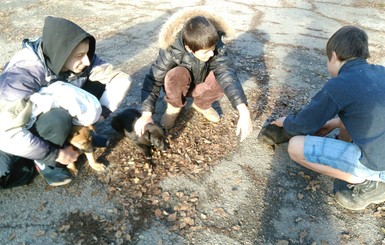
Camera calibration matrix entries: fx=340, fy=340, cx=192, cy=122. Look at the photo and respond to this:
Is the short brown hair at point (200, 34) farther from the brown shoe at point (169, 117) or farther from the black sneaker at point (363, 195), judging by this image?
the black sneaker at point (363, 195)

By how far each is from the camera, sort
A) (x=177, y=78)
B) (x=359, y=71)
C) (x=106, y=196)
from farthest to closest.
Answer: (x=177, y=78) → (x=106, y=196) → (x=359, y=71)

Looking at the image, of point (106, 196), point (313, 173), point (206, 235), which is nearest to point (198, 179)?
point (206, 235)

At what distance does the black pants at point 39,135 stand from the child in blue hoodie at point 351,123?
5.38ft

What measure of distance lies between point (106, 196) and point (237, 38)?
133 inches

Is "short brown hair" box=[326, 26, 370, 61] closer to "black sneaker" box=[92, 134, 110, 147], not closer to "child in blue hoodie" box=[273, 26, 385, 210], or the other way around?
"child in blue hoodie" box=[273, 26, 385, 210]

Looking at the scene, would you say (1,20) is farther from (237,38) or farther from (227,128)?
(227,128)

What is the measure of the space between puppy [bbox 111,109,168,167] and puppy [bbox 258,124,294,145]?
0.86m

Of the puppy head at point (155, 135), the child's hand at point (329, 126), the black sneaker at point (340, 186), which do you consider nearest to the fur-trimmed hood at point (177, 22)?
the puppy head at point (155, 135)

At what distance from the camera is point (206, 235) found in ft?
7.20

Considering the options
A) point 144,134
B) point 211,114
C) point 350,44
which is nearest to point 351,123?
point 350,44

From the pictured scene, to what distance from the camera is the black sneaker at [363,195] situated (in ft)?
7.72

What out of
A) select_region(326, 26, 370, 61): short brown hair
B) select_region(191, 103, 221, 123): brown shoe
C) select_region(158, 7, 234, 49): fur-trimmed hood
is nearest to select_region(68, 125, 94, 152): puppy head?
select_region(158, 7, 234, 49): fur-trimmed hood

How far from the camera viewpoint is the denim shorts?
2.32m

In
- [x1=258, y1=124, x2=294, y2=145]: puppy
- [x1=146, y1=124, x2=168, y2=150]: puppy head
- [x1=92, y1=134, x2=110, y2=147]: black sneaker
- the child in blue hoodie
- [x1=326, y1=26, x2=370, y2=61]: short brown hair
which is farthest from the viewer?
[x1=258, y1=124, x2=294, y2=145]: puppy
